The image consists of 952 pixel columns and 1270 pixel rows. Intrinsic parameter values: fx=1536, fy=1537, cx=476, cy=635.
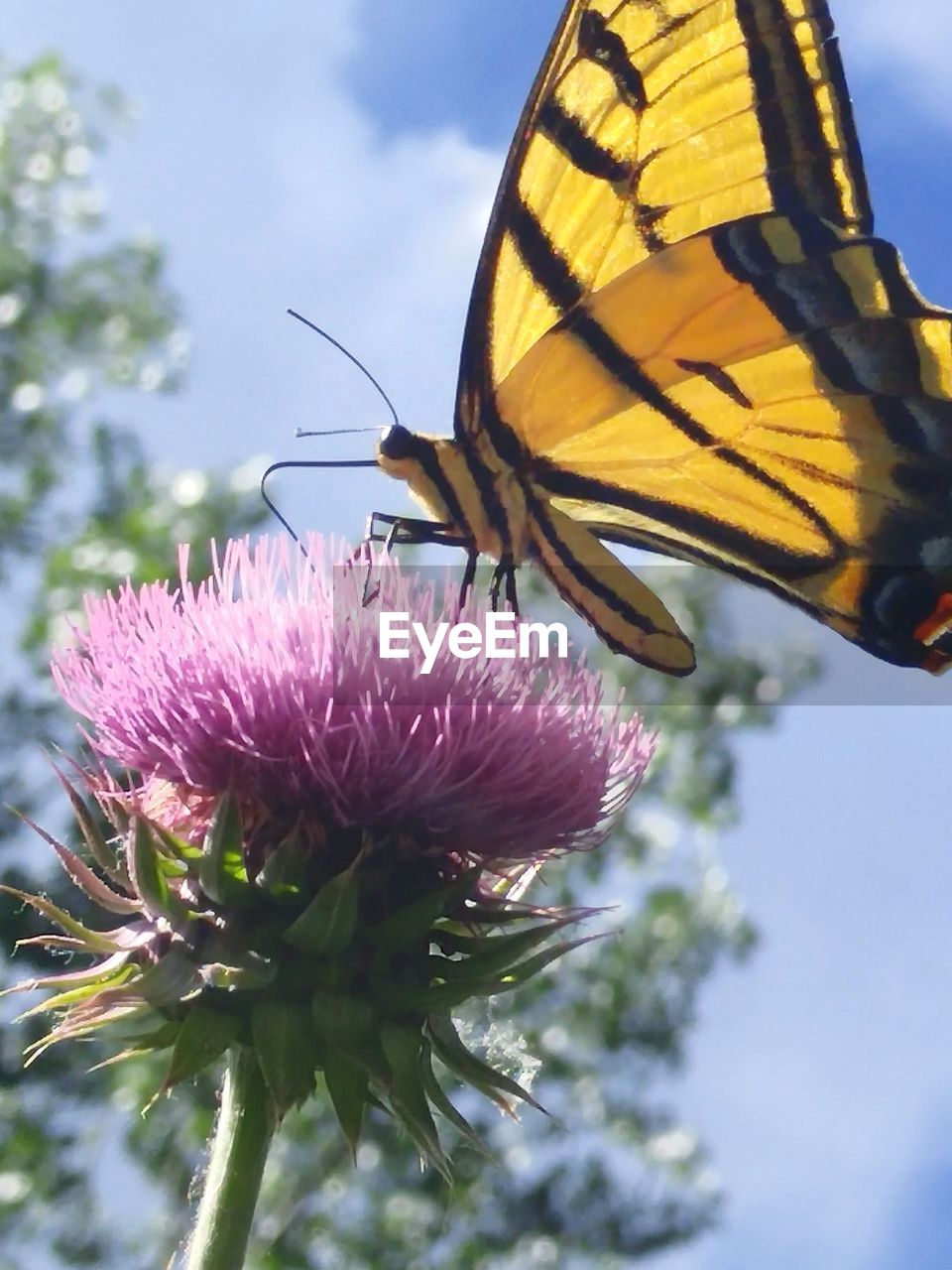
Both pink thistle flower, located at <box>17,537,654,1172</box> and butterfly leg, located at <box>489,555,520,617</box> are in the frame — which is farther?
butterfly leg, located at <box>489,555,520,617</box>

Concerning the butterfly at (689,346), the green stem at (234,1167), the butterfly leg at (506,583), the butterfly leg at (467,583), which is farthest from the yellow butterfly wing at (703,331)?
the green stem at (234,1167)

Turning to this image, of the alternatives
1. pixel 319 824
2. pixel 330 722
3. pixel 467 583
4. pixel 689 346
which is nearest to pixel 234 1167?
pixel 319 824

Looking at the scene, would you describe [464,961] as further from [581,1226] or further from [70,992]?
[581,1226]

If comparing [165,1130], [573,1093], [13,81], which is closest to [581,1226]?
[573,1093]

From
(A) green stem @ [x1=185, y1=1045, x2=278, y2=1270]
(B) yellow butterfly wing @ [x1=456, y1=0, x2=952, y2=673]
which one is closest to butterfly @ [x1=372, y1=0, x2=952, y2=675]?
(B) yellow butterfly wing @ [x1=456, y1=0, x2=952, y2=673]

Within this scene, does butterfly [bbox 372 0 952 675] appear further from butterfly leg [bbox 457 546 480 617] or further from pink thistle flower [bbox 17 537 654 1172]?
pink thistle flower [bbox 17 537 654 1172]
